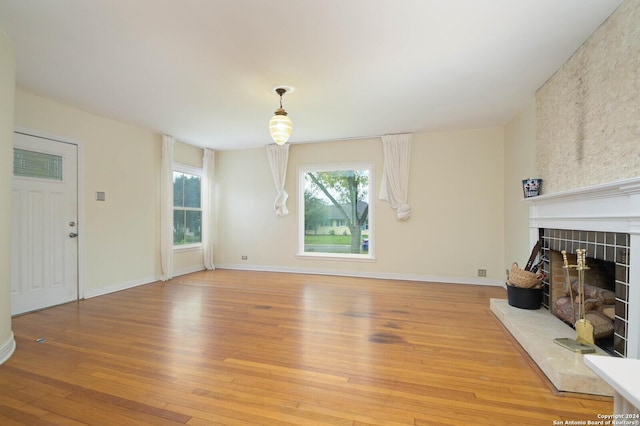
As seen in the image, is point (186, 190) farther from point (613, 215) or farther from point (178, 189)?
point (613, 215)

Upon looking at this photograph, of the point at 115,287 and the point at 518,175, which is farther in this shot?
the point at 115,287

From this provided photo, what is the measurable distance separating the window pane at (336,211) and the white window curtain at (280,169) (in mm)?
459

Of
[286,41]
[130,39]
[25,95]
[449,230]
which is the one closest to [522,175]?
[449,230]

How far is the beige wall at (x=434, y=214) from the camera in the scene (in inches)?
198

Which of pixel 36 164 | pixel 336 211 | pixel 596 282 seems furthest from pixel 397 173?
pixel 36 164

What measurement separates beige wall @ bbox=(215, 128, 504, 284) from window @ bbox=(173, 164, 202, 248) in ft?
5.32

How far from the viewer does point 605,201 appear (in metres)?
2.22

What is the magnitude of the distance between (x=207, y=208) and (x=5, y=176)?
4070 millimetres

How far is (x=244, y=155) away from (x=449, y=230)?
4.44 meters

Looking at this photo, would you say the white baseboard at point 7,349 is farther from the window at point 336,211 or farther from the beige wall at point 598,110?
the beige wall at point 598,110

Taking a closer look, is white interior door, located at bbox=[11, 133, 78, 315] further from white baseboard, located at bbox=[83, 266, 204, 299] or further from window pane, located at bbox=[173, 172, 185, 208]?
window pane, located at bbox=[173, 172, 185, 208]

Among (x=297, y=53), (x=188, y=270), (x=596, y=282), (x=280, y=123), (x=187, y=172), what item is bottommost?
(x=188, y=270)

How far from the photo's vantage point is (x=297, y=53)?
2.69 meters

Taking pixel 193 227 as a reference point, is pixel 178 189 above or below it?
above
